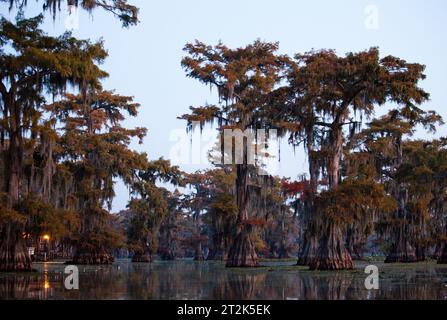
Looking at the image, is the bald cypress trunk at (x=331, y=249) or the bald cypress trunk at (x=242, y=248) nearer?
the bald cypress trunk at (x=331, y=249)

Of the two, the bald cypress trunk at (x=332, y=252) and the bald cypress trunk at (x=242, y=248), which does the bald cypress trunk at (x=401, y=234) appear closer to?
the bald cypress trunk at (x=242, y=248)

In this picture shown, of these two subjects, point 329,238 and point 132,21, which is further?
point 329,238

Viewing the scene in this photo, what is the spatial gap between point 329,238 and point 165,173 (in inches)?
1228

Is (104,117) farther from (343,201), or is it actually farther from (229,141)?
(343,201)

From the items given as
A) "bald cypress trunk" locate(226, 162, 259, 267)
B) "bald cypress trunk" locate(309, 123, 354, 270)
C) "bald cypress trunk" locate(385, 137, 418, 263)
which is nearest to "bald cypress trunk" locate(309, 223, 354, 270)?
"bald cypress trunk" locate(309, 123, 354, 270)

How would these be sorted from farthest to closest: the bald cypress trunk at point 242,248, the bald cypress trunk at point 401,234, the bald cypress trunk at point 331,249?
the bald cypress trunk at point 401,234 → the bald cypress trunk at point 242,248 → the bald cypress trunk at point 331,249

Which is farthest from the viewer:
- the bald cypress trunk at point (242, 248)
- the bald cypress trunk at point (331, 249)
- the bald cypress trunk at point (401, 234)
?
the bald cypress trunk at point (401, 234)

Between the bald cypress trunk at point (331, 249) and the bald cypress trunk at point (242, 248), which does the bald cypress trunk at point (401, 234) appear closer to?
the bald cypress trunk at point (242, 248)

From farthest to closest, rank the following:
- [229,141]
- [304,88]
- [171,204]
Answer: [171,204]
[229,141]
[304,88]

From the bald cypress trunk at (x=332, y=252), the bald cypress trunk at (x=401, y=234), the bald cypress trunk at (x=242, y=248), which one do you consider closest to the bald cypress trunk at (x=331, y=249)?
the bald cypress trunk at (x=332, y=252)

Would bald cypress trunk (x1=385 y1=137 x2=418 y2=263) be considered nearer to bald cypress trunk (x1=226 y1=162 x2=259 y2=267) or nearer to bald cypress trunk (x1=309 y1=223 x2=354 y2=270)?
bald cypress trunk (x1=226 y1=162 x2=259 y2=267)

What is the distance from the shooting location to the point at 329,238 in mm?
31375
